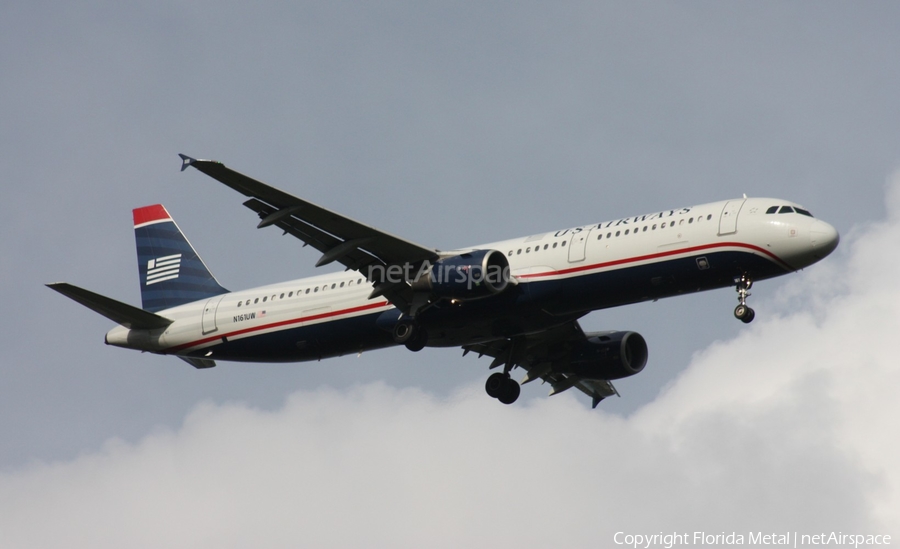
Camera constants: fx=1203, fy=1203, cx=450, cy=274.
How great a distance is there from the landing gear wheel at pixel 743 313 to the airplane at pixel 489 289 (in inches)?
1.2

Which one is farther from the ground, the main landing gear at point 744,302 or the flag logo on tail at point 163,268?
the flag logo on tail at point 163,268

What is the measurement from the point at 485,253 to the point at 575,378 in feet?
33.5

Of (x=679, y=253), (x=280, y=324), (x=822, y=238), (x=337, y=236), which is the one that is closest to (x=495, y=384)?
(x=280, y=324)

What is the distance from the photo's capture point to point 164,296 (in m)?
49.5

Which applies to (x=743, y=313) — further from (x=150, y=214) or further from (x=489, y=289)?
(x=150, y=214)

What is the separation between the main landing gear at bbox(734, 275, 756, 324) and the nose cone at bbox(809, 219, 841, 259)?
2.27 meters

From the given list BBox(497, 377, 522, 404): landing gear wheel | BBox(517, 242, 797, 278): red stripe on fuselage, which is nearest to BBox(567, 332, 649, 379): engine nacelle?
BBox(497, 377, 522, 404): landing gear wheel

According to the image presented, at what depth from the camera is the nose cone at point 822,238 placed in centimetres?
3706

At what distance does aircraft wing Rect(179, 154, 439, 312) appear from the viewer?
37344mm

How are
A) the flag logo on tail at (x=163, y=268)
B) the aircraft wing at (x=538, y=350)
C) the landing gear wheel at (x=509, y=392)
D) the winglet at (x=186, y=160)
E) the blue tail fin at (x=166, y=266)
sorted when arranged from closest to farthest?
1. the winglet at (x=186, y=160)
2. the aircraft wing at (x=538, y=350)
3. the landing gear wheel at (x=509, y=392)
4. the blue tail fin at (x=166, y=266)
5. the flag logo on tail at (x=163, y=268)

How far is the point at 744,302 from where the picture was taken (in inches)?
1494

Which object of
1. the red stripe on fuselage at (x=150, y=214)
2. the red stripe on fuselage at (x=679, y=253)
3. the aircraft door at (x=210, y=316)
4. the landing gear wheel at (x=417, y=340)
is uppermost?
the red stripe on fuselage at (x=150, y=214)

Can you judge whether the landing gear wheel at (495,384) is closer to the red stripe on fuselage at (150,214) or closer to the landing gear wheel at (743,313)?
the landing gear wheel at (743,313)

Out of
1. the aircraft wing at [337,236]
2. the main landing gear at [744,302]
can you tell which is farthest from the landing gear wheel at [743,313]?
the aircraft wing at [337,236]
